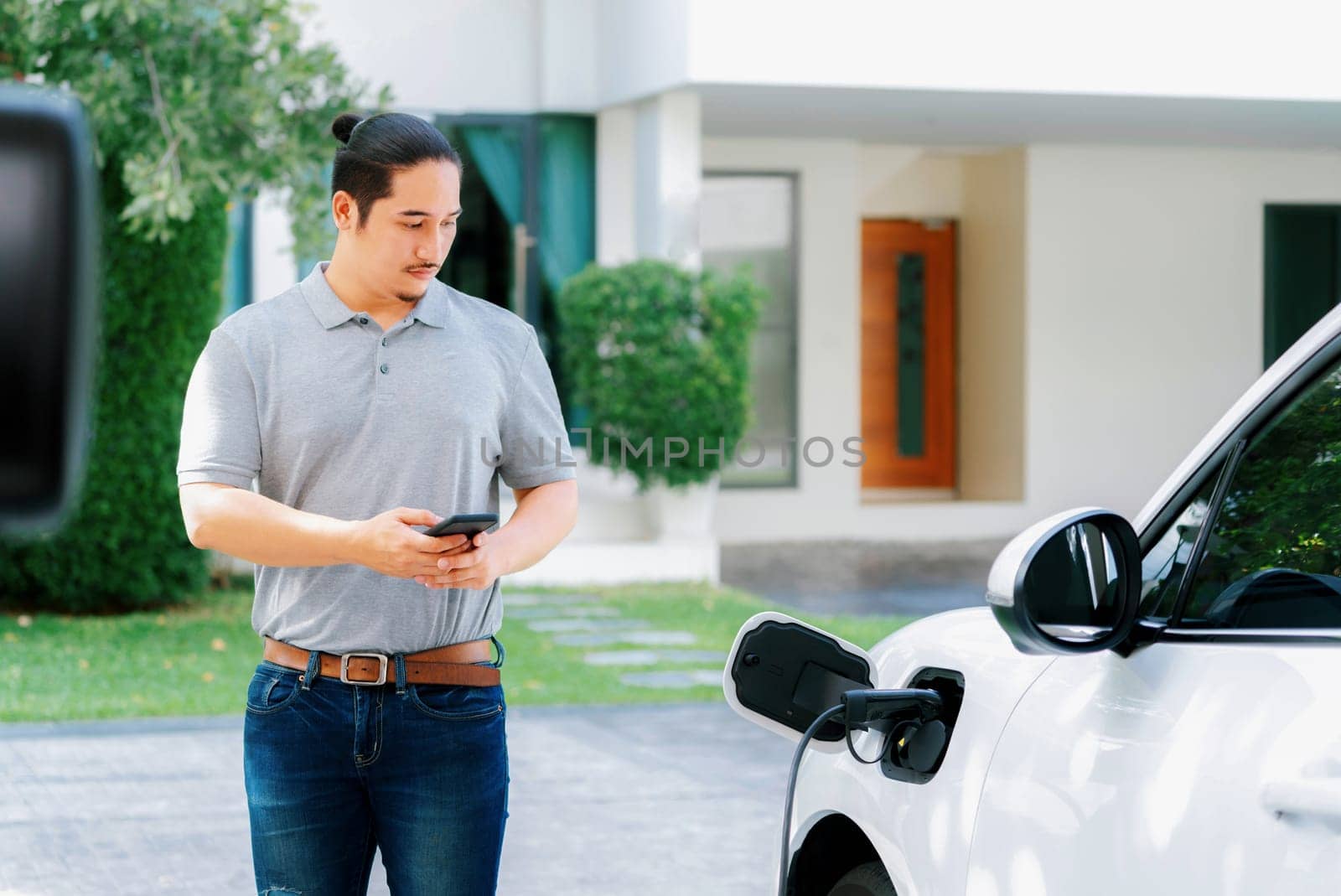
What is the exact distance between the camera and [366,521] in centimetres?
271

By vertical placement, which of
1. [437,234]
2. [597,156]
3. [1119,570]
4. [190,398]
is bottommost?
[1119,570]

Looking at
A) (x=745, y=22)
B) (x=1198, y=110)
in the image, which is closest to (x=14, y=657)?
(x=745, y=22)

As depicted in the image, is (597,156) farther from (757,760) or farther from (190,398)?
(190,398)

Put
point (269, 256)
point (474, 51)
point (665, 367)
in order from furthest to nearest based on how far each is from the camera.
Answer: point (474, 51)
point (269, 256)
point (665, 367)

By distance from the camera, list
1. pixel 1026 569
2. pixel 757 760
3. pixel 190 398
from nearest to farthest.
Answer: pixel 1026 569 → pixel 190 398 → pixel 757 760

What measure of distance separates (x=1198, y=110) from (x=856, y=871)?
11.7m

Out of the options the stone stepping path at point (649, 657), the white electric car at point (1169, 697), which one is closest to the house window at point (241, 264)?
the stone stepping path at point (649, 657)

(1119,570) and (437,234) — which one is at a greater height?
(437,234)

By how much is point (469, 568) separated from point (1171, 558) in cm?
100

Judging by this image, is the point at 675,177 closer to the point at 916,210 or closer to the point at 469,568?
the point at 916,210

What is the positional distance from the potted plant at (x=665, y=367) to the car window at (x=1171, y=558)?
9806 mm

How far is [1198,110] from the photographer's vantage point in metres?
13.6

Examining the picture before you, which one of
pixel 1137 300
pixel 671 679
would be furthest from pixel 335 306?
pixel 1137 300

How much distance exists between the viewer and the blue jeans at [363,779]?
2.78 metres
